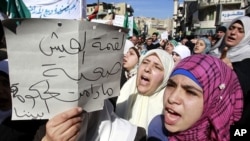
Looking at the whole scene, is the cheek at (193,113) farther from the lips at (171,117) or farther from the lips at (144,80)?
the lips at (144,80)

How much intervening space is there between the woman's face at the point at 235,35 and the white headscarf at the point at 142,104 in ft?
2.51

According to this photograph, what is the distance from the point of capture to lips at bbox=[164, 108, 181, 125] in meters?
1.75

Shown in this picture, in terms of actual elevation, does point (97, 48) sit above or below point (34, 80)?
above

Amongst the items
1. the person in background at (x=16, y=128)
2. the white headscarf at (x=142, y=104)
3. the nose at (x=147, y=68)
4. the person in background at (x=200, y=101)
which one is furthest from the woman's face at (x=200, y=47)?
the person in background at (x=16, y=128)

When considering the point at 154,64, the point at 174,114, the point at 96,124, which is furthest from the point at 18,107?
the point at 154,64

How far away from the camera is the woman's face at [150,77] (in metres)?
2.73

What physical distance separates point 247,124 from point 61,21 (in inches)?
51.0

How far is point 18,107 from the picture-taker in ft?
4.16

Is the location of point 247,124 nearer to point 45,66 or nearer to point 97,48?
point 97,48

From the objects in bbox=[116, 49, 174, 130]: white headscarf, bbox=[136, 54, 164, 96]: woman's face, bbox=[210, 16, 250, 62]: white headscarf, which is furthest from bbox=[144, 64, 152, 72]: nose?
bbox=[210, 16, 250, 62]: white headscarf

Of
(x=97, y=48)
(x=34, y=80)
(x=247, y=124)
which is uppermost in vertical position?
(x=97, y=48)

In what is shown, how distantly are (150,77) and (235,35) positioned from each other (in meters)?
1.12

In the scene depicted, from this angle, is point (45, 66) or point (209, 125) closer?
point (45, 66)

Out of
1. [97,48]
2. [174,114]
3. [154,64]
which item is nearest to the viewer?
[97,48]
